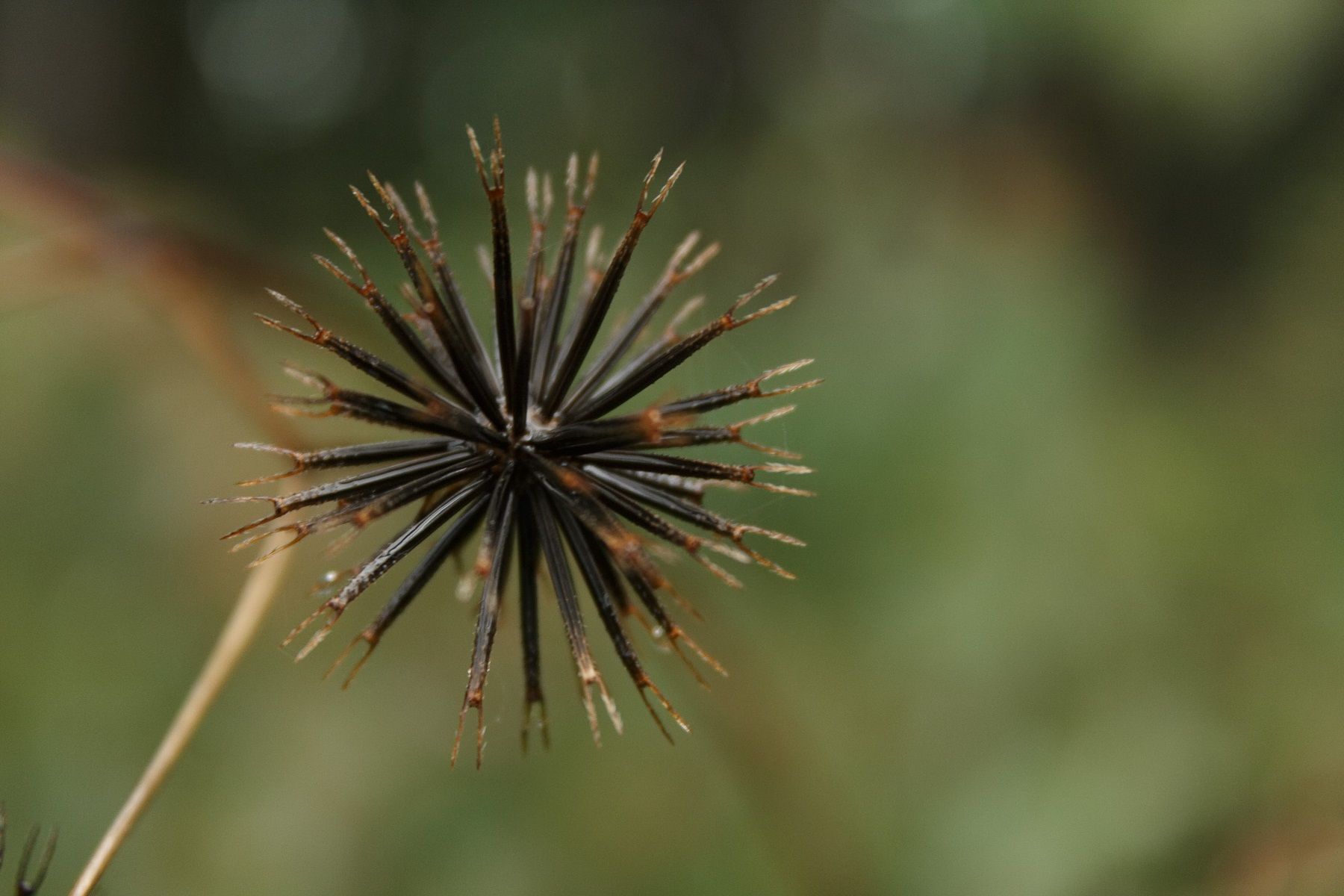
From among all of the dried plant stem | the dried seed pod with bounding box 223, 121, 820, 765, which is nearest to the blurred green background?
the dried plant stem

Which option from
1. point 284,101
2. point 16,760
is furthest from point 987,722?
point 284,101

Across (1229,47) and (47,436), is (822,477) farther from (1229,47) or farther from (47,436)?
(47,436)

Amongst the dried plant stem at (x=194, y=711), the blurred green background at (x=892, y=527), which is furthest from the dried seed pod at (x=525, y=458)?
the blurred green background at (x=892, y=527)

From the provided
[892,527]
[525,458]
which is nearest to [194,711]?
[525,458]

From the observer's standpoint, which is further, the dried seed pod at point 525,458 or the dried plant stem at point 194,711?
the dried plant stem at point 194,711

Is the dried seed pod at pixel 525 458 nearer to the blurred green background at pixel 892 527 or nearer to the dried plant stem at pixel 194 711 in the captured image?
the dried plant stem at pixel 194 711

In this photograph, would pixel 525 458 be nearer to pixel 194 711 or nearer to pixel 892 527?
pixel 194 711
